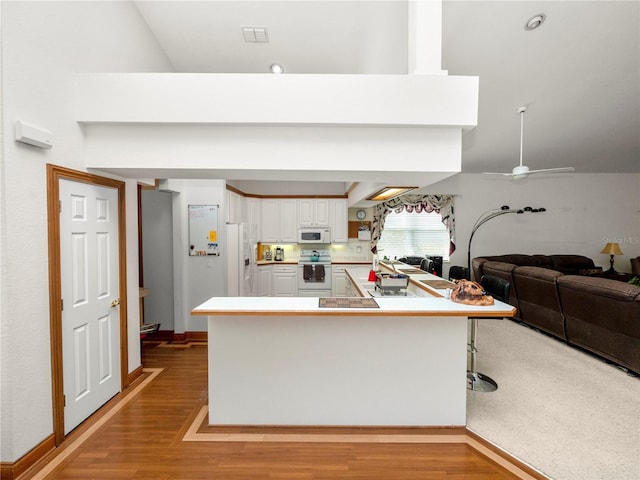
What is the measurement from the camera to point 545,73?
3.59m

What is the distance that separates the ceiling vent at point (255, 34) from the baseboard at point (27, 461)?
12.8 ft

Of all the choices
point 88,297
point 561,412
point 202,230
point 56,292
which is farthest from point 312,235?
point 561,412

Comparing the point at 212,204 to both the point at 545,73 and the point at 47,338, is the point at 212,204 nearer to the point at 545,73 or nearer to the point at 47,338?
the point at 47,338

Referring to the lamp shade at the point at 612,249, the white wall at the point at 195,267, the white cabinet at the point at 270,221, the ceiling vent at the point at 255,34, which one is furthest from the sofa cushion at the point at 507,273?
the ceiling vent at the point at 255,34

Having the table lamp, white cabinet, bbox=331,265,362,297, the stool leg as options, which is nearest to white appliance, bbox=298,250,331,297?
white cabinet, bbox=331,265,362,297

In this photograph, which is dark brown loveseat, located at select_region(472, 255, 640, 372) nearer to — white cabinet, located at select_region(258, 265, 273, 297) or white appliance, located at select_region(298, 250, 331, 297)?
white appliance, located at select_region(298, 250, 331, 297)

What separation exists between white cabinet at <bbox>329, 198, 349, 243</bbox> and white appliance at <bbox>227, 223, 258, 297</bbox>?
5.80 feet

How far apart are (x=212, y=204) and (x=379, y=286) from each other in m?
2.59

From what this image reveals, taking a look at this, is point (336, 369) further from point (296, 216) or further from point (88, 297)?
point (296, 216)

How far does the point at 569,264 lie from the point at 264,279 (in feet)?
21.1

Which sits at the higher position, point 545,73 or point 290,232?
point 545,73

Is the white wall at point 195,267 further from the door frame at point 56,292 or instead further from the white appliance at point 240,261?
the door frame at point 56,292

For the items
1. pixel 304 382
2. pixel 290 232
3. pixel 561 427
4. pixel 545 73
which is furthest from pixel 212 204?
pixel 545 73

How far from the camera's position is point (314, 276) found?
602cm
